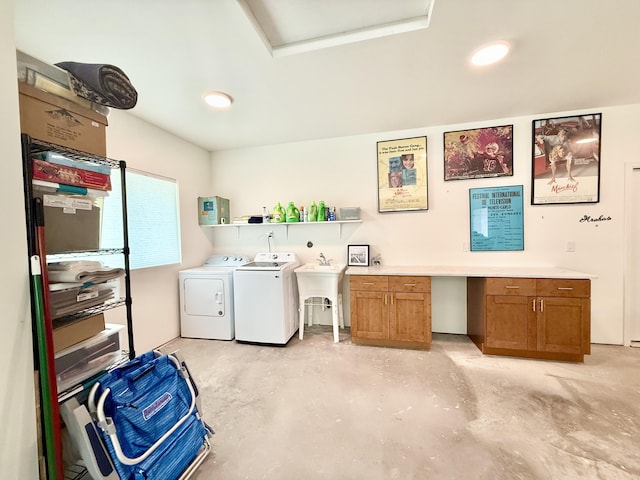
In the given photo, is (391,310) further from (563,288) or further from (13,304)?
(13,304)

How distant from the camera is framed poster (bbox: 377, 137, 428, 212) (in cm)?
331

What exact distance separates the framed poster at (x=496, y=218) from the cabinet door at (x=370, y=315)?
4.52ft

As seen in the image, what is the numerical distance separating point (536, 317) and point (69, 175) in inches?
151

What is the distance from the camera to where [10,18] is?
1123mm

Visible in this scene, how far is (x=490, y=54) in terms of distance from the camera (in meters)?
1.89

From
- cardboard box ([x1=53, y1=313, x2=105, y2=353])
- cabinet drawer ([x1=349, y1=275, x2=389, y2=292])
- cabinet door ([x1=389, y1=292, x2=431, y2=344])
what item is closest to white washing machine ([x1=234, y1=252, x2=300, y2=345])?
cabinet drawer ([x1=349, y1=275, x2=389, y2=292])

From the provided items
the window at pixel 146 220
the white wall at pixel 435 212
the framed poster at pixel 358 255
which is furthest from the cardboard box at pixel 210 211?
the framed poster at pixel 358 255

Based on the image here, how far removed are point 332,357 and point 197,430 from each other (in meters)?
1.51

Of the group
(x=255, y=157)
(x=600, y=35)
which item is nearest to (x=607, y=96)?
(x=600, y=35)

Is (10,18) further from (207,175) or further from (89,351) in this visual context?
(207,175)

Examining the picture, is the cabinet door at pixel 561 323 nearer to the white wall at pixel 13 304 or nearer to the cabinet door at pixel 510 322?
the cabinet door at pixel 510 322

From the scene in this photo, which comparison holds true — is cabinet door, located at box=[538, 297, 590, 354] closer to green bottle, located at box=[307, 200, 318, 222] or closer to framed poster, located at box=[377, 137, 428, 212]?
framed poster, located at box=[377, 137, 428, 212]

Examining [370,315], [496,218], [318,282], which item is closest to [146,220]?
[318,282]

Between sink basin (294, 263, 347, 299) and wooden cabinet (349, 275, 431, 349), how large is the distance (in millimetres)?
248
